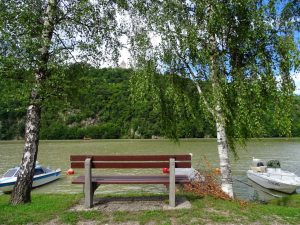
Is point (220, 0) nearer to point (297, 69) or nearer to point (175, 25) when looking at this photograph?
point (175, 25)

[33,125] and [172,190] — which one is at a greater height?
[33,125]

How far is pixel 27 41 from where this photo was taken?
7953mm

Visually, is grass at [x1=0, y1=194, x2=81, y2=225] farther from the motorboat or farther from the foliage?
the motorboat

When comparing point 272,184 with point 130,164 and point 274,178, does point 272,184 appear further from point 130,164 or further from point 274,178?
point 130,164

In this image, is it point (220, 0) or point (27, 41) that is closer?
point (27, 41)

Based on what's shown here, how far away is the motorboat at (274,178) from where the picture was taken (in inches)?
789

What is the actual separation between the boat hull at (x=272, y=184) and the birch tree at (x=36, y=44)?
590 inches

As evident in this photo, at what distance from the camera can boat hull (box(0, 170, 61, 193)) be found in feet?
63.8

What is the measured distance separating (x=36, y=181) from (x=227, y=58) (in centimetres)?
1682

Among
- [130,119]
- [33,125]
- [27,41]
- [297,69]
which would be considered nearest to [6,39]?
[27,41]

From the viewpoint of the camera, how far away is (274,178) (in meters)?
21.0

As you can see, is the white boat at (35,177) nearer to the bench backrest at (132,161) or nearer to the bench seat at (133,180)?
the bench seat at (133,180)

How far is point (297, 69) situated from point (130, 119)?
11089cm

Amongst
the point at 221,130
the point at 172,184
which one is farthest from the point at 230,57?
the point at 172,184
